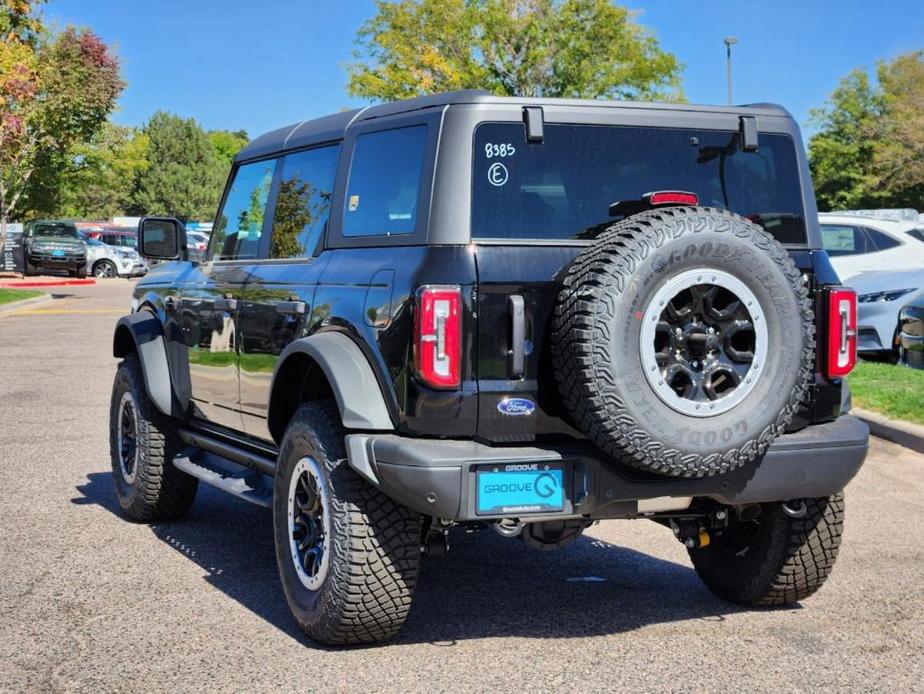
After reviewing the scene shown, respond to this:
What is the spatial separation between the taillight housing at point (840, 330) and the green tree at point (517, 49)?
109ft

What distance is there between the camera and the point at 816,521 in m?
5.06

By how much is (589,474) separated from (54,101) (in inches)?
1130

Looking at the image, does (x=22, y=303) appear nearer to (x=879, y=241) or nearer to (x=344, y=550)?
(x=879, y=241)

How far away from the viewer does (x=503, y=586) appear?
567cm

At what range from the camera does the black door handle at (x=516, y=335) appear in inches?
170

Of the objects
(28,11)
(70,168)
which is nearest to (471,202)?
(28,11)

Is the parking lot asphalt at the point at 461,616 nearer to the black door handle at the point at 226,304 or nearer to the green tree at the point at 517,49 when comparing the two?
the black door handle at the point at 226,304

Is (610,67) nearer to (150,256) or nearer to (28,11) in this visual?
(28,11)

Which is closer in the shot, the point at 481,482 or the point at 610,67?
the point at 481,482

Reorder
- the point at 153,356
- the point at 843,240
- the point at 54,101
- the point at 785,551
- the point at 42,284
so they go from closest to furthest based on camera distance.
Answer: the point at 785,551
the point at 153,356
the point at 843,240
the point at 54,101
the point at 42,284

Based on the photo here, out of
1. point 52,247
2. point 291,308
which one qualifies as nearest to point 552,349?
point 291,308

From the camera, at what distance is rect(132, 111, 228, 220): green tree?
325 ft

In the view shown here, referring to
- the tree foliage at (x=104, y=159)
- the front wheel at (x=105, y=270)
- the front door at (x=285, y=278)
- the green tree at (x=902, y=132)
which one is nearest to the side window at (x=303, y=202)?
the front door at (x=285, y=278)

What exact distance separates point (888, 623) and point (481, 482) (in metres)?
1.90
